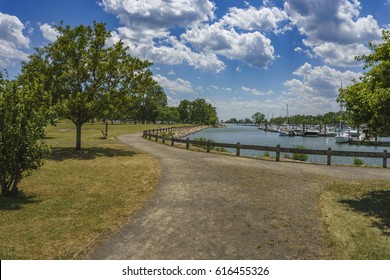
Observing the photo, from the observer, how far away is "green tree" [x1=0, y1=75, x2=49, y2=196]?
10.2 m

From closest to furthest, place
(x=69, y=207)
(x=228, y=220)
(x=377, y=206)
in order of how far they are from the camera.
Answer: (x=228, y=220) < (x=69, y=207) < (x=377, y=206)

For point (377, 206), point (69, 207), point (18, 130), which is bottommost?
point (69, 207)

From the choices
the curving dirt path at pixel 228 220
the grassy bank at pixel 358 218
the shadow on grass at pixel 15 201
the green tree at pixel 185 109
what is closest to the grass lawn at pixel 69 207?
the shadow on grass at pixel 15 201

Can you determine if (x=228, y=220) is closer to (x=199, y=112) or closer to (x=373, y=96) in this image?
(x=373, y=96)

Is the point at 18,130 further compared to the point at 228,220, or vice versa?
the point at 18,130

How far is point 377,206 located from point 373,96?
390 centimetres

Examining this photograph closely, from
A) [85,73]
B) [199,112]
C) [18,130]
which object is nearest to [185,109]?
[199,112]

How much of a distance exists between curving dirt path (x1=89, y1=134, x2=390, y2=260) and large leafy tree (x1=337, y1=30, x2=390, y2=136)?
350cm

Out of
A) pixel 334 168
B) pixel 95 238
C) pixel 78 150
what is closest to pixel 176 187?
pixel 95 238

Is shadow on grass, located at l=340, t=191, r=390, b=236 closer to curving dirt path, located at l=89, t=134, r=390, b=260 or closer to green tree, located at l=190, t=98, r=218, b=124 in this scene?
curving dirt path, located at l=89, t=134, r=390, b=260

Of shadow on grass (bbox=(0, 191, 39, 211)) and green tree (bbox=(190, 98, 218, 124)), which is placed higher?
green tree (bbox=(190, 98, 218, 124))

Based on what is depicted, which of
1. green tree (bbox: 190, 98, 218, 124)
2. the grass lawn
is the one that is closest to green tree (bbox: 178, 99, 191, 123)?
green tree (bbox: 190, 98, 218, 124)

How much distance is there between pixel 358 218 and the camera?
9.02 metres

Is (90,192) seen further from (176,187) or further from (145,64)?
(145,64)
